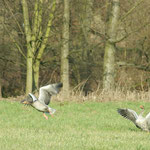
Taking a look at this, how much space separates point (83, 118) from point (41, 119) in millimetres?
1219

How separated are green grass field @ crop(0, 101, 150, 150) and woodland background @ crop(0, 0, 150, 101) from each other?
5328 mm

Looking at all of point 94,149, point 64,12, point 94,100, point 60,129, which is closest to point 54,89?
point 60,129

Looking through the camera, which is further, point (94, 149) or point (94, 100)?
point (94, 100)

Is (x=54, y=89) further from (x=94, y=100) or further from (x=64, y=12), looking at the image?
(x=64, y=12)

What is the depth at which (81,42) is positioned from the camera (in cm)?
2117

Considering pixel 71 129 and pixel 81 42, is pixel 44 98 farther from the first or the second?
pixel 81 42

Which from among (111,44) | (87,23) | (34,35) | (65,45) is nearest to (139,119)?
(111,44)

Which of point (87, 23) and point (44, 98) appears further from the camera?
point (87, 23)

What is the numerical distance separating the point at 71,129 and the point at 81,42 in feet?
38.8

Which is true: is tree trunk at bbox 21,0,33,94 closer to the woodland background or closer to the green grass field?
the woodland background

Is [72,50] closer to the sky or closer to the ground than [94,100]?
closer to the sky

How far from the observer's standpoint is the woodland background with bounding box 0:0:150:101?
65.3 feet

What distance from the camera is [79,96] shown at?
16.6 m

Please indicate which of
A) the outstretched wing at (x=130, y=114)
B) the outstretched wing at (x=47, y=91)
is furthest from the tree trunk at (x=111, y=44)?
the outstretched wing at (x=130, y=114)
